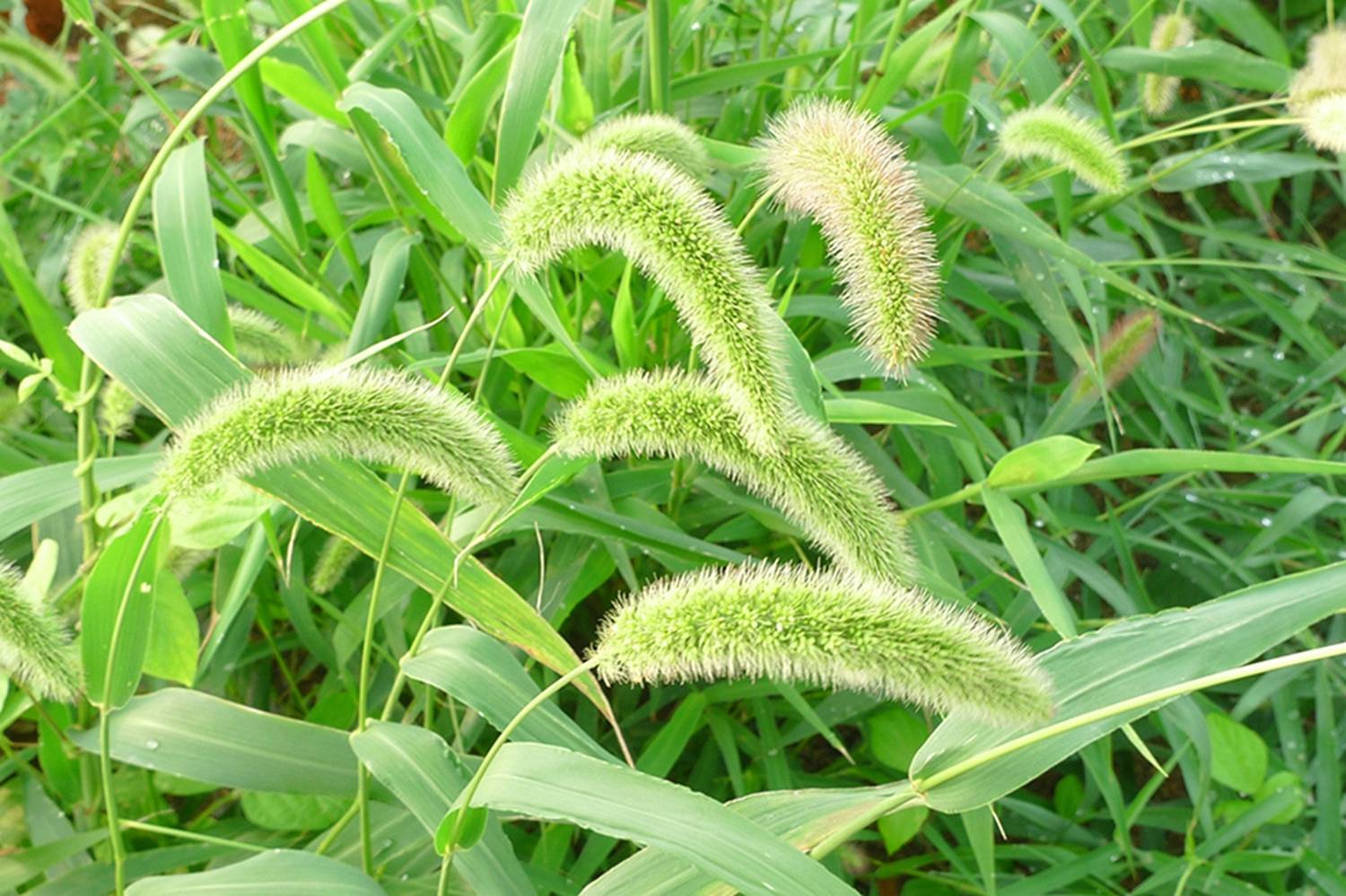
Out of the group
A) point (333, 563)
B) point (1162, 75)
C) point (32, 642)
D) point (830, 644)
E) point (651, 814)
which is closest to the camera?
point (830, 644)

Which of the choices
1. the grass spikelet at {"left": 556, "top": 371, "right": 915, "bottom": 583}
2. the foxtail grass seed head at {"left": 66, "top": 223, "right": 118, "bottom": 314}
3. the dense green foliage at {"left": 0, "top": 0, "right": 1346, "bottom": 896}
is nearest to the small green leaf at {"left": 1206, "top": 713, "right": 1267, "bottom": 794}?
the dense green foliage at {"left": 0, "top": 0, "right": 1346, "bottom": 896}

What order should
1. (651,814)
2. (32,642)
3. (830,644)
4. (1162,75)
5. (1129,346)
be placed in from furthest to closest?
(1162,75) < (1129,346) < (32,642) < (651,814) < (830,644)

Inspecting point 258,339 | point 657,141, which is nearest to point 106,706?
point 258,339

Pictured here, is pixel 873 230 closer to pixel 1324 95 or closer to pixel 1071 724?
pixel 1071 724

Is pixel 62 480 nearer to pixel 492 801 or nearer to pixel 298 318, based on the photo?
pixel 298 318

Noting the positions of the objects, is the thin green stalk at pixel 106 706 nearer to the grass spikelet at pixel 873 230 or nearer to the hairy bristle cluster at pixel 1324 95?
the grass spikelet at pixel 873 230

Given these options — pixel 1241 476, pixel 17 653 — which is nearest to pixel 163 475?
pixel 17 653
